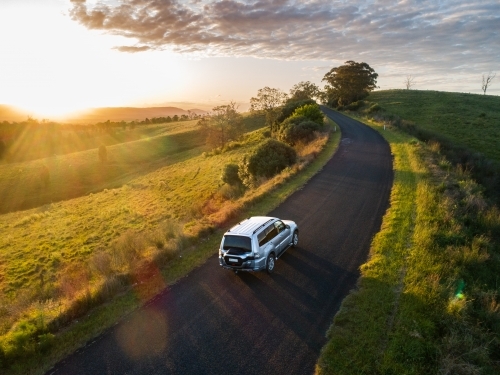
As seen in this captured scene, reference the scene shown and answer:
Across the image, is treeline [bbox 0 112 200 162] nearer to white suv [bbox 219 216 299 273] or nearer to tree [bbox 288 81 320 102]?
tree [bbox 288 81 320 102]

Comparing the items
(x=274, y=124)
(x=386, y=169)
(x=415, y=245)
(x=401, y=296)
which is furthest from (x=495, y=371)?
(x=274, y=124)

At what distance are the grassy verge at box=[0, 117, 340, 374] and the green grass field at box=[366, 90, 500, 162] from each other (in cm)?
2220

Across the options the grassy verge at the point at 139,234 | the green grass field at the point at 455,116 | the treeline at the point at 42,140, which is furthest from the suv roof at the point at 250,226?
the treeline at the point at 42,140

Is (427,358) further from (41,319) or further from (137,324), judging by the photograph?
(41,319)

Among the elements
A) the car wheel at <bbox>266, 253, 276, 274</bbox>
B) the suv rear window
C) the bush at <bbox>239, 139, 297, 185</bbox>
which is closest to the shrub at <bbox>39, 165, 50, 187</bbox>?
the bush at <bbox>239, 139, 297, 185</bbox>

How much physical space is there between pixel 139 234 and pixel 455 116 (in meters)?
70.7

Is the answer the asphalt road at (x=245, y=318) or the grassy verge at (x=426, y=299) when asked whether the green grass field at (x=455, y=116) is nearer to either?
the grassy verge at (x=426, y=299)

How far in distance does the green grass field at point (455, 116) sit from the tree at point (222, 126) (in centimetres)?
3272

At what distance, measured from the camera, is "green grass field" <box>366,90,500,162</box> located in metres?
50.6

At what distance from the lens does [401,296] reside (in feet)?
37.4

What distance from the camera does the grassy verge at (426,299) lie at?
29.0 feet

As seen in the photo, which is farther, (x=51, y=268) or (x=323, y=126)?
(x=323, y=126)

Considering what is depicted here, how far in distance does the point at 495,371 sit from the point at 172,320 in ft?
29.7

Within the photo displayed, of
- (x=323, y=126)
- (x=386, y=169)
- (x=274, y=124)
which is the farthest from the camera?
(x=274, y=124)
